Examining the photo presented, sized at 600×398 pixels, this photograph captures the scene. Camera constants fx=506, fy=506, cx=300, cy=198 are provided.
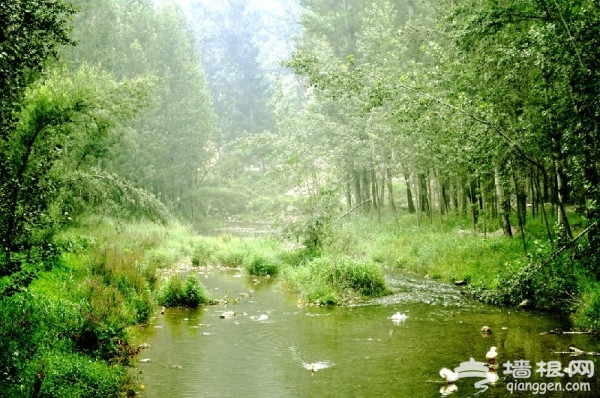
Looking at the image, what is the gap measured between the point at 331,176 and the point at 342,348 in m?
12.1

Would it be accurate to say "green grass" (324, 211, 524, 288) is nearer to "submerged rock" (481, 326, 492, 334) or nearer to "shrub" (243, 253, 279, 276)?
"submerged rock" (481, 326, 492, 334)

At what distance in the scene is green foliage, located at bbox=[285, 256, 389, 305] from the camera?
15.5 metres

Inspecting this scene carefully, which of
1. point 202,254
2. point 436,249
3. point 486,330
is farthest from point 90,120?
point 436,249

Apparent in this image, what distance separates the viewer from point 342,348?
10523 millimetres

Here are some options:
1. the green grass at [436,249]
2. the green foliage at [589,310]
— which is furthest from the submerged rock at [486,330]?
the green grass at [436,249]

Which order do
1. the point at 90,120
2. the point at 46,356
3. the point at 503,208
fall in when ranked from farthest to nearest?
the point at 503,208 < the point at 90,120 < the point at 46,356

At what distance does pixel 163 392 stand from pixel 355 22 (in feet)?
110

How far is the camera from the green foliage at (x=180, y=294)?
49.0 ft

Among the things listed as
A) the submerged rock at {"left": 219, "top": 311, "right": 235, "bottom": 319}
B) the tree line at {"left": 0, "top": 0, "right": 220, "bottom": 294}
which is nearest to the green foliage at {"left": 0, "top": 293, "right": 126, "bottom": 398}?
the tree line at {"left": 0, "top": 0, "right": 220, "bottom": 294}

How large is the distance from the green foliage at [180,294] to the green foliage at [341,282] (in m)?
3.30

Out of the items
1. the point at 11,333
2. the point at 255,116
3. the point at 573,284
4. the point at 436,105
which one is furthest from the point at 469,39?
the point at 255,116

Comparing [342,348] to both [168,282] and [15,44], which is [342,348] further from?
[15,44]

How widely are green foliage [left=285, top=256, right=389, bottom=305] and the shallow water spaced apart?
75 cm

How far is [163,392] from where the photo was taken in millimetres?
8117
